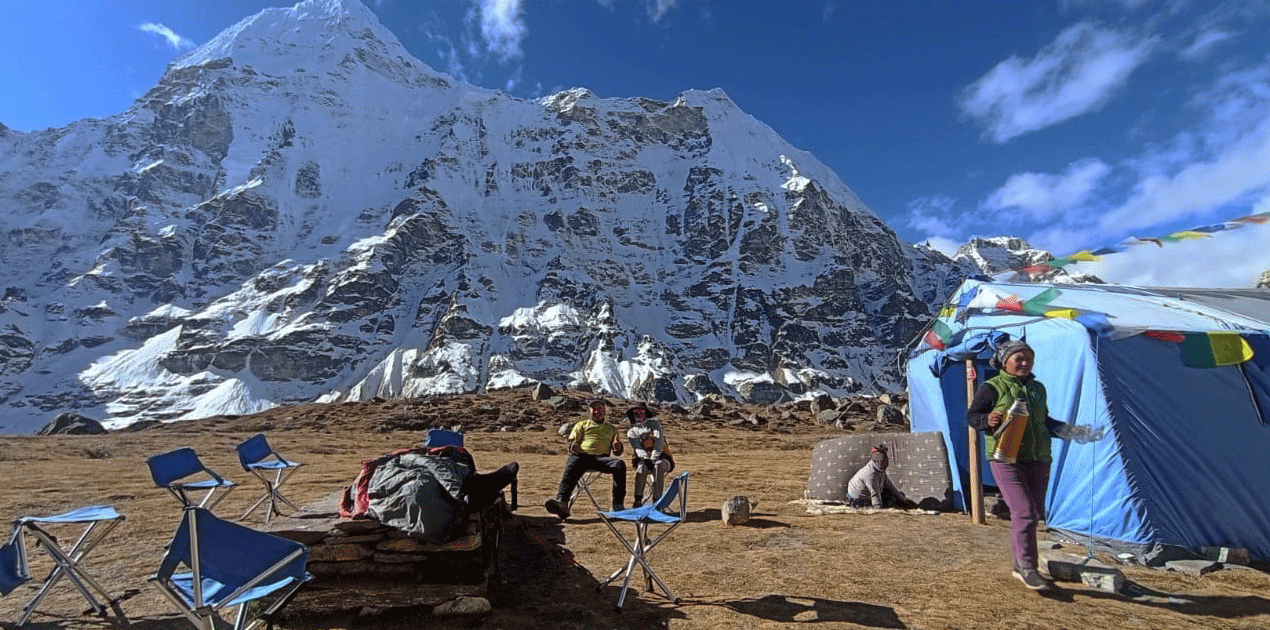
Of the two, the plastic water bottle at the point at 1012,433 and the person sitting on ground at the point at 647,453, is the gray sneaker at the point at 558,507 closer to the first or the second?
the person sitting on ground at the point at 647,453

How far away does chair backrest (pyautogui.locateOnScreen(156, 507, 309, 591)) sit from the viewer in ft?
8.30

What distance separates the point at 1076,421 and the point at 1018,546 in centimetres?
236

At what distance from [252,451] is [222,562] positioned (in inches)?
196

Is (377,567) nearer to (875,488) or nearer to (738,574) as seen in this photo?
(738,574)

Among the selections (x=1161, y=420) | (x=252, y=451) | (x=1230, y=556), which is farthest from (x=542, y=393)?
(x=1230, y=556)

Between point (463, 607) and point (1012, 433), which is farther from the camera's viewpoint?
point (1012, 433)

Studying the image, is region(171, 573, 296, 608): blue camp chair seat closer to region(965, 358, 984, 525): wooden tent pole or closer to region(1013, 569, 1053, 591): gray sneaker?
region(1013, 569, 1053, 591): gray sneaker

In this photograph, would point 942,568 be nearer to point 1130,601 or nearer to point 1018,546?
point 1018,546

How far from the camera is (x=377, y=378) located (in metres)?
101

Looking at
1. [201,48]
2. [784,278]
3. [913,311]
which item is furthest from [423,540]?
[201,48]

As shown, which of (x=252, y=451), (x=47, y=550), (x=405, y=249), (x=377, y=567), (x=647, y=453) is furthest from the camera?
(x=405, y=249)

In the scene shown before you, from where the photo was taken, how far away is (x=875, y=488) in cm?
810

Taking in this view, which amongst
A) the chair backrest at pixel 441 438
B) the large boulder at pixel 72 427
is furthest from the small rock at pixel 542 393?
the chair backrest at pixel 441 438

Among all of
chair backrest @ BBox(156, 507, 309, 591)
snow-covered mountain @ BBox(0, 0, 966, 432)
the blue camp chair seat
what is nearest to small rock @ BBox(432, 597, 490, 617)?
the blue camp chair seat
